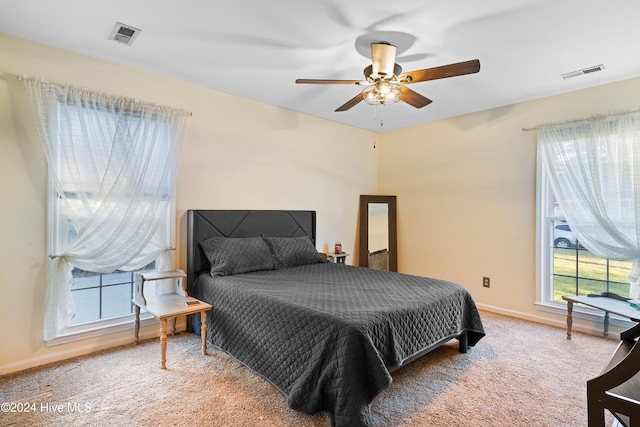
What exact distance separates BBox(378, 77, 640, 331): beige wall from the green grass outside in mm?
249

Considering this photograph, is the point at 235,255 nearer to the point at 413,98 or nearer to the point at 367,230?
the point at 413,98

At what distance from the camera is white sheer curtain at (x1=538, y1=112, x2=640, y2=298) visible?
301 cm

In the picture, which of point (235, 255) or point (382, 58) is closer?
point (382, 58)

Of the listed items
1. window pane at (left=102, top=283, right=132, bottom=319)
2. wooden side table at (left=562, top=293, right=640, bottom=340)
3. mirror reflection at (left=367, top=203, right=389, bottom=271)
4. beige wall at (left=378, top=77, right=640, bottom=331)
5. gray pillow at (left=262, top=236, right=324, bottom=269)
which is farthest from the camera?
mirror reflection at (left=367, top=203, right=389, bottom=271)

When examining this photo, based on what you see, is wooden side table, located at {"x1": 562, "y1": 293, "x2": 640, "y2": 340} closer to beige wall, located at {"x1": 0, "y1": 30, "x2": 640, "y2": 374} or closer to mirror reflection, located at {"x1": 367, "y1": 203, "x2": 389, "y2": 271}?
beige wall, located at {"x1": 0, "y1": 30, "x2": 640, "y2": 374}

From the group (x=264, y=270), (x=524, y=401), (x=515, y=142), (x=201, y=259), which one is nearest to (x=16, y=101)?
Result: (x=201, y=259)

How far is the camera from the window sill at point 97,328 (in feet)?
8.70

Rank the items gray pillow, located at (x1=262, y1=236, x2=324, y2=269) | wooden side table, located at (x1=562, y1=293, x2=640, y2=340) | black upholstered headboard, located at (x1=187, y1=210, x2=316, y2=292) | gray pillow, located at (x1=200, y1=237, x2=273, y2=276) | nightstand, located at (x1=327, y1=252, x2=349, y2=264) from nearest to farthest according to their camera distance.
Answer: wooden side table, located at (x1=562, y1=293, x2=640, y2=340) < gray pillow, located at (x1=200, y1=237, x2=273, y2=276) < black upholstered headboard, located at (x1=187, y1=210, x2=316, y2=292) < gray pillow, located at (x1=262, y1=236, x2=324, y2=269) < nightstand, located at (x1=327, y1=252, x2=349, y2=264)

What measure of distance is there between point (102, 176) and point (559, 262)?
4701 mm

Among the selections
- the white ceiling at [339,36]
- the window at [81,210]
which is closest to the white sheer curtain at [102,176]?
the window at [81,210]

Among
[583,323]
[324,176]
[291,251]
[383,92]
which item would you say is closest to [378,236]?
[324,176]

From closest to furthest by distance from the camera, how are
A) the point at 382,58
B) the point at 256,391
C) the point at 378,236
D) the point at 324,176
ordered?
the point at 256,391 → the point at 382,58 → the point at 324,176 → the point at 378,236

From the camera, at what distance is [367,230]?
5055 millimetres

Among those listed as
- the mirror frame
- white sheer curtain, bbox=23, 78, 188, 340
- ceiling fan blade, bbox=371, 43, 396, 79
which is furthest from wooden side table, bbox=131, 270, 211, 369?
the mirror frame
